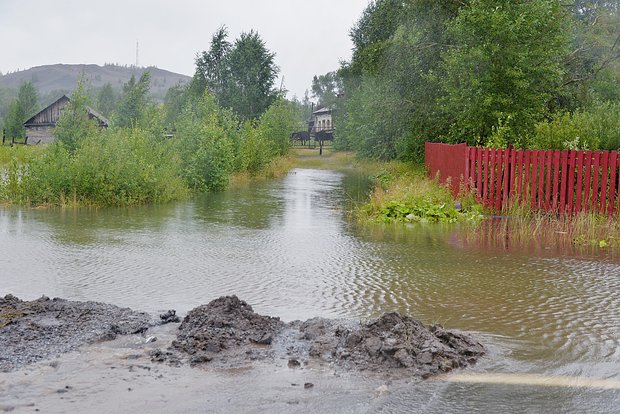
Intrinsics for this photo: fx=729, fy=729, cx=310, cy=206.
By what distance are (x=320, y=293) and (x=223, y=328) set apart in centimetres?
254

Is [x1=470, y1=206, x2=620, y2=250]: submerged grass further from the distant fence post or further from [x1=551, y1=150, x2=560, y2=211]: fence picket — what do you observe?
the distant fence post

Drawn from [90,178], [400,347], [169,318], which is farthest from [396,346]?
[90,178]

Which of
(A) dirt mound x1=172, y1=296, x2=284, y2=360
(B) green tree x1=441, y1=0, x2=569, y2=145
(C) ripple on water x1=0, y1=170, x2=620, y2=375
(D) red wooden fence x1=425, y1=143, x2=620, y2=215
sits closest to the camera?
(A) dirt mound x1=172, y1=296, x2=284, y2=360

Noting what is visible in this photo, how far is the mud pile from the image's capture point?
597cm

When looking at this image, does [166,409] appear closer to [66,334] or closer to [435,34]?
[66,334]

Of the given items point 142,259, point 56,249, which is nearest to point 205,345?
point 142,259

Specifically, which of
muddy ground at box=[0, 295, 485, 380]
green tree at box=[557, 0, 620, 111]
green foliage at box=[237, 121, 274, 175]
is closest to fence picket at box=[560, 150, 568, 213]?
muddy ground at box=[0, 295, 485, 380]

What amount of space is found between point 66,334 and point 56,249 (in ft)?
20.5

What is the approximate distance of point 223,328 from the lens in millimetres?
6703

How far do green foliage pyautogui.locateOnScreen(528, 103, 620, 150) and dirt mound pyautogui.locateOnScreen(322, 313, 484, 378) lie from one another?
11732 mm

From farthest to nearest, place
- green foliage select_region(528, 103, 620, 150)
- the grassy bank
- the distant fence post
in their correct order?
the distant fence post < green foliage select_region(528, 103, 620, 150) < the grassy bank

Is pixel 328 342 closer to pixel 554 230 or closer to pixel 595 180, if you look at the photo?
pixel 554 230

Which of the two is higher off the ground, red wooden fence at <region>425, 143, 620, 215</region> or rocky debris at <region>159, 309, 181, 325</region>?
red wooden fence at <region>425, 143, 620, 215</region>

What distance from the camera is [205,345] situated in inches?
251
